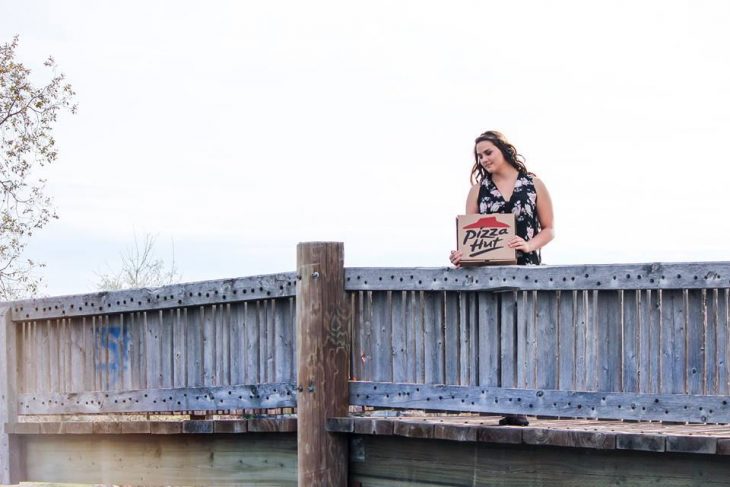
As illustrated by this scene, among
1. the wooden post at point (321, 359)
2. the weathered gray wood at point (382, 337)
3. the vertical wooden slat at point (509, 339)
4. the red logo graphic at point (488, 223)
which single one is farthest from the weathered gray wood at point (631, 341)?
the wooden post at point (321, 359)

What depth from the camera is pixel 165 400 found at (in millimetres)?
11055

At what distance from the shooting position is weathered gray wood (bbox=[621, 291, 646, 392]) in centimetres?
848

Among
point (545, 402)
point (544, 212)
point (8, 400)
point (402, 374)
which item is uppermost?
point (544, 212)

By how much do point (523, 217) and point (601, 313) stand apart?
1.28 m

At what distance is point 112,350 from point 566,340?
4.97 metres

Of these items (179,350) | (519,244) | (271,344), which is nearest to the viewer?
(519,244)

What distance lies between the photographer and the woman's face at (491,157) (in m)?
9.62

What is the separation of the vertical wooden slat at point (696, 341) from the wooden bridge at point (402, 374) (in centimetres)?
1

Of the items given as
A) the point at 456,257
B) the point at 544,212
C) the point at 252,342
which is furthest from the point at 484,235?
the point at 252,342

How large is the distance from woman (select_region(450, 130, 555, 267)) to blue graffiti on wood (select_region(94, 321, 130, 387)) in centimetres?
401

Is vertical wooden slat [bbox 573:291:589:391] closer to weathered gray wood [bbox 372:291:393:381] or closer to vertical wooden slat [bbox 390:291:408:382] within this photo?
vertical wooden slat [bbox 390:291:408:382]

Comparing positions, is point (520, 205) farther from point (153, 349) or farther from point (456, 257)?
point (153, 349)

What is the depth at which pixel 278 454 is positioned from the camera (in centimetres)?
1041

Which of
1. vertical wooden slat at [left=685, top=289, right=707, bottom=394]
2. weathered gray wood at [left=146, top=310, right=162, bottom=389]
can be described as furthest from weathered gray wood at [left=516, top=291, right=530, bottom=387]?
weathered gray wood at [left=146, top=310, right=162, bottom=389]
